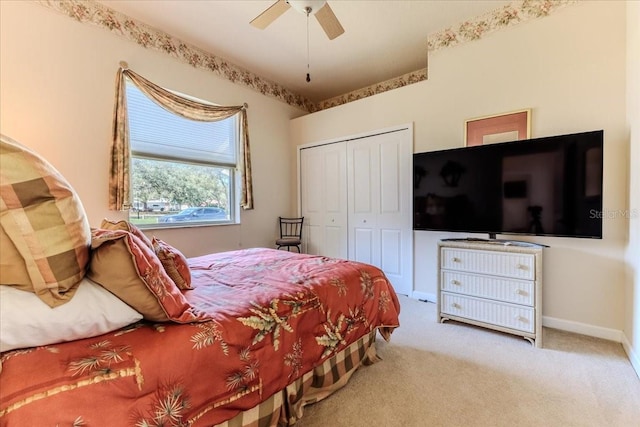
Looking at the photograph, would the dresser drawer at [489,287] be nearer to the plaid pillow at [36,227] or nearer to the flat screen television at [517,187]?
the flat screen television at [517,187]

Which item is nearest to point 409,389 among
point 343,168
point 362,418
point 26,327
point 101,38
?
point 362,418

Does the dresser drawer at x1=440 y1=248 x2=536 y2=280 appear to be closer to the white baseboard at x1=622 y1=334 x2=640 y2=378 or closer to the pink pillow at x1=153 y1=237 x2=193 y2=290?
the white baseboard at x1=622 y1=334 x2=640 y2=378

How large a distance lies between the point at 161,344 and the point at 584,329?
3.14 m

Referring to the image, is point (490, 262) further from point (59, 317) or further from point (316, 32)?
point (316, 32)

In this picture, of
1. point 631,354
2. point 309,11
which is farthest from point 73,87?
point 631,354

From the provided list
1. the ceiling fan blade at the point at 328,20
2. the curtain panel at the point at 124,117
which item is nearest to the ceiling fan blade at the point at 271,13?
the ceiling fan blade at the point at 328,20

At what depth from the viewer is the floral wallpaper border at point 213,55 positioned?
2.54 meters

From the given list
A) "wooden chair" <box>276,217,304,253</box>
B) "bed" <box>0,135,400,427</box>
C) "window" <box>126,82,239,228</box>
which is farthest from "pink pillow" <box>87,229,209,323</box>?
"wooden chair" <box>276,217,304,253</box>

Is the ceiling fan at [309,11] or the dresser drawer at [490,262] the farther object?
the dresser drawer at [490,262]

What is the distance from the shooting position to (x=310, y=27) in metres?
2.98

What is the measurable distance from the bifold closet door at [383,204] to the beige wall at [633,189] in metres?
1.76

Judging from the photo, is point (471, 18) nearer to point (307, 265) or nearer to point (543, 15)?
point (543, 15)

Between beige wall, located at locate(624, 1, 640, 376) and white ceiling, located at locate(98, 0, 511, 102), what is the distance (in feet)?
3.49

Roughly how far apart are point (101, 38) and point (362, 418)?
148 inches
